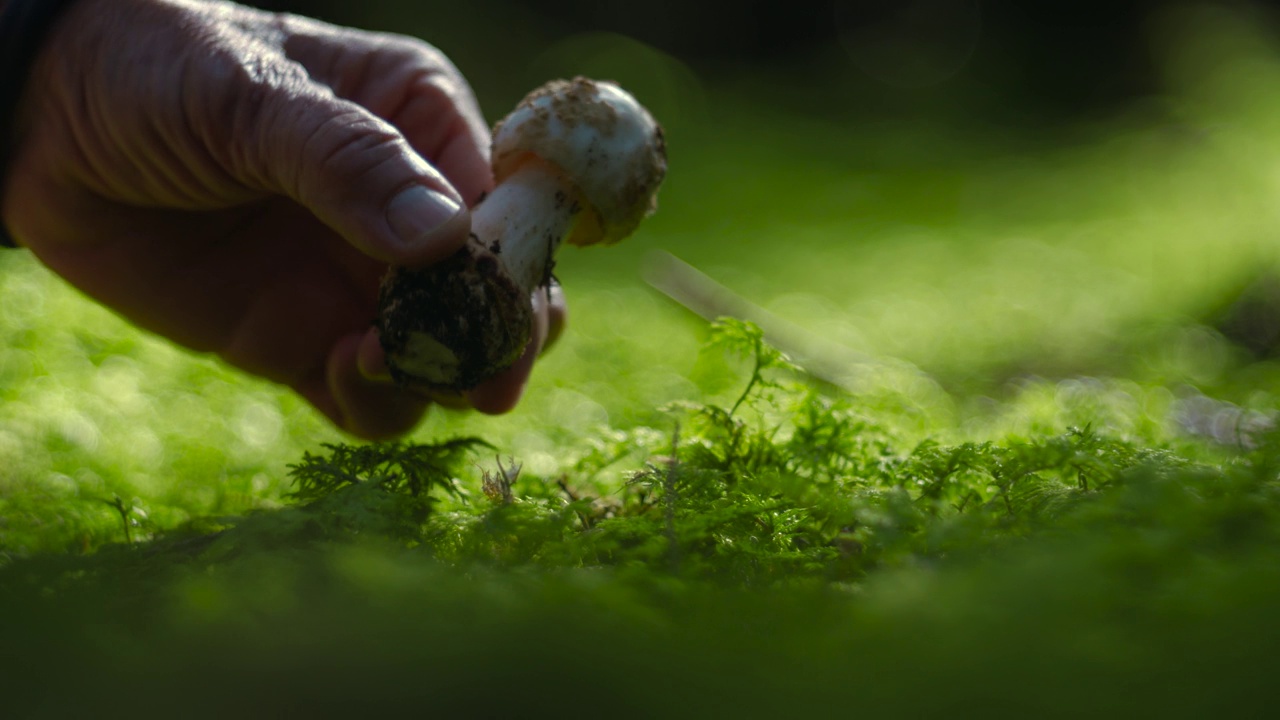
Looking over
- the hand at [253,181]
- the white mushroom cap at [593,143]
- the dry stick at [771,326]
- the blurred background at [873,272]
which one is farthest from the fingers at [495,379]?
the dry stick at [771,326]

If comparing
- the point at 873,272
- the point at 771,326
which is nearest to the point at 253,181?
the point at 771,326

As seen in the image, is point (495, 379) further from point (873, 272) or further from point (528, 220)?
point (873, 272)

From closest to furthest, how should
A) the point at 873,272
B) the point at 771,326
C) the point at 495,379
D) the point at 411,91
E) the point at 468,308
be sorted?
the point at 468,308
the point at 495,379
the point at 411,91
the point at 771,326
the point at 873,272

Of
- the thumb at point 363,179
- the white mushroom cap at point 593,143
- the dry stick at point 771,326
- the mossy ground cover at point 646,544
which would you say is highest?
the dry stick at point 771,326

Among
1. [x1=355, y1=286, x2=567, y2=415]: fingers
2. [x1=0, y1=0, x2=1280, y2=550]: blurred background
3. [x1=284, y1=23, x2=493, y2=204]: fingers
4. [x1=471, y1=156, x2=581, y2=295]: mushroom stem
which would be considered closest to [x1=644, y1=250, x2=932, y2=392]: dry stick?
[x1=0, y1=0, x2=1280, y2=550]: blurred background

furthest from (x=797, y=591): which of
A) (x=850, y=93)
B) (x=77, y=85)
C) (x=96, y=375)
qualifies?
(x=850, y=93)

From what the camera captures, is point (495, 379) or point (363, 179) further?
point (495, 379)

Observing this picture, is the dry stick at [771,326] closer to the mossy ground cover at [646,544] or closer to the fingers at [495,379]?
the mossy ground cover at [646,544]

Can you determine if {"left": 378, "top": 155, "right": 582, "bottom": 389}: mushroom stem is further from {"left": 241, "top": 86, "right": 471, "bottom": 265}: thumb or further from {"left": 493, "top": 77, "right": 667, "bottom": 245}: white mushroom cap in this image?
{"left": 493, "top": 77, "right": 667, "bottom": 245}: white mushroom cap
